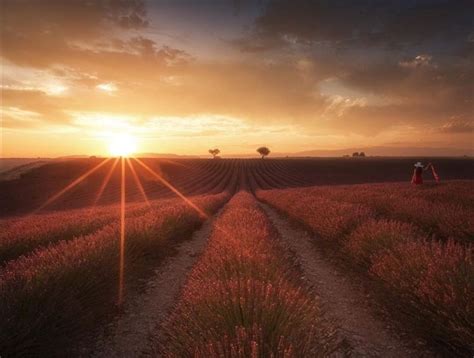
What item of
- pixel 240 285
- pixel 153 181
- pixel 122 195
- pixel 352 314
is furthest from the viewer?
pixel 153 181

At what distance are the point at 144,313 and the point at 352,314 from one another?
3.12 meters

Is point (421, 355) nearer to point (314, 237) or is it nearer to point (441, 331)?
point (441, 331)

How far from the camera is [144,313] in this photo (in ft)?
14.9

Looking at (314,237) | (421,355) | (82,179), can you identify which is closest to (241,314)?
(421,355)

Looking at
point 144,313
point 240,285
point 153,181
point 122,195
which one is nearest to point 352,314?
point 240,285

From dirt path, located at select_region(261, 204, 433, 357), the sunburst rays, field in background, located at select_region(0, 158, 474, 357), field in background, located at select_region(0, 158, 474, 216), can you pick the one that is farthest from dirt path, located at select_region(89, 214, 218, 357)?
→ field in background, located at select_region(0, 158, 474, 216)

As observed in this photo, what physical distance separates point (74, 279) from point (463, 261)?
5285mm

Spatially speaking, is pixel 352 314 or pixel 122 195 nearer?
pixel 352 314

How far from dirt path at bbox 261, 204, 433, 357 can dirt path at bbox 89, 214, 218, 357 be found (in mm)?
2519

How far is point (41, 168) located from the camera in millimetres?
48156

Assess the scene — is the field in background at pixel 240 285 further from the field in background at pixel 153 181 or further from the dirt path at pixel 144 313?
the field in background at pixel 153 181

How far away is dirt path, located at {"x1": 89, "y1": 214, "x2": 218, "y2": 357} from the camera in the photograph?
3.68 metres

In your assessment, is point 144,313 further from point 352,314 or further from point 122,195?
point 122,195

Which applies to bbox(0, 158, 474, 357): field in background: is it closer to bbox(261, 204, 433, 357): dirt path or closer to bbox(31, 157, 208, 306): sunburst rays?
bbox(31, 157, 208, 306): sunburst rays
